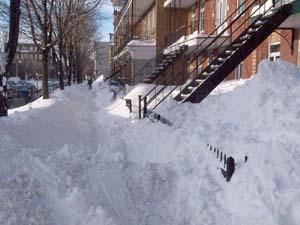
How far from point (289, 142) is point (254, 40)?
7.67m

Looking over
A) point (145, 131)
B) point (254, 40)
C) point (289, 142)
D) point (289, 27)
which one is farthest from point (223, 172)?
point (289, 27)

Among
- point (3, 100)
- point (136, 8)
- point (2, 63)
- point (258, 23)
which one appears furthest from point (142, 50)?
point (2, 63)

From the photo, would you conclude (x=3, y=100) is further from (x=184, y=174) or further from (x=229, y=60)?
(x=184, y=174)

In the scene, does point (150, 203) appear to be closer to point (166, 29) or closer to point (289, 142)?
point (289, 142)

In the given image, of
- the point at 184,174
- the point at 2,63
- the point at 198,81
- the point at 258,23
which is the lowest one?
the point at 184,174

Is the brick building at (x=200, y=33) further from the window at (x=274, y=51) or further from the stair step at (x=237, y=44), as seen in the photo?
the stair step at (x=237, y=44)

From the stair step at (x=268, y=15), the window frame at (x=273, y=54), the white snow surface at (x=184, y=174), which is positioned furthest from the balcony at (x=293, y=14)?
the white snow surface at (x=184, y=174)

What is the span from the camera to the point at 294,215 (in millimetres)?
5652

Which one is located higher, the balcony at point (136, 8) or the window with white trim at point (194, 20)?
the balcony at point (136, 8)

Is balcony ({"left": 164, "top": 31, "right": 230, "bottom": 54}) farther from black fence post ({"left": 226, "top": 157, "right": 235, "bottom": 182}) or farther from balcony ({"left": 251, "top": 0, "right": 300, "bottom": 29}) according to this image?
black fence post ({"left": 226, "top": 157, "right": 235, "bottom": 182})

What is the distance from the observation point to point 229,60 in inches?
546

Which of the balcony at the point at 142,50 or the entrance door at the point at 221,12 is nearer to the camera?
the entrance door at the point at 221,12

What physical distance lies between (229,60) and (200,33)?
1112 centimetres

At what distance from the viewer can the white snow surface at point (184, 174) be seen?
227 inches
